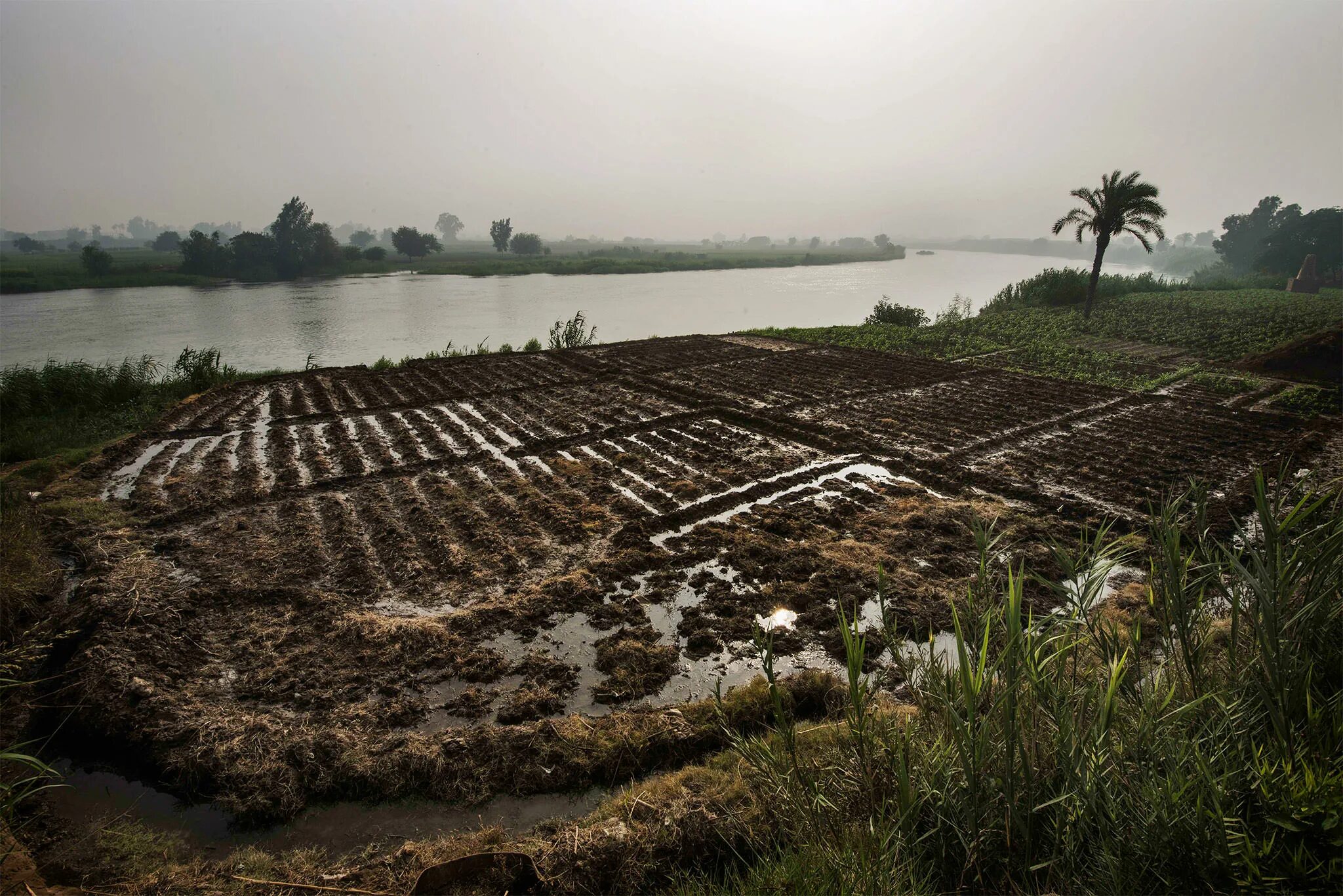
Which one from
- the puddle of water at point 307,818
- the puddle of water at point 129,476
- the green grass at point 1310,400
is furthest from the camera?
the green grass at point 1310,400

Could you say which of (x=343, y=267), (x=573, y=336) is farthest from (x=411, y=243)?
(x=573, y=336)

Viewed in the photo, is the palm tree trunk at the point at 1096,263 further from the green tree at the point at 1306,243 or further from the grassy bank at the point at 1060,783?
the green tree at the point at 1306,243

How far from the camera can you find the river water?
17.8 m

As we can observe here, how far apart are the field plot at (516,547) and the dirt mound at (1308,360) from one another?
416 cm

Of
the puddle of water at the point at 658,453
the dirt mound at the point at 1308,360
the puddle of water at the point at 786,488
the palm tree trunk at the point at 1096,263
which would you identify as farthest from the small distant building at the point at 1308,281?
the puddle of water at the point at 658,453

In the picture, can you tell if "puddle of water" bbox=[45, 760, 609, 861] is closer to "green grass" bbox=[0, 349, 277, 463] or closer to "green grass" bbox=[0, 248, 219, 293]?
"green grass" bbox=[0, 349, 277, 463]

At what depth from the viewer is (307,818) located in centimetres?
325

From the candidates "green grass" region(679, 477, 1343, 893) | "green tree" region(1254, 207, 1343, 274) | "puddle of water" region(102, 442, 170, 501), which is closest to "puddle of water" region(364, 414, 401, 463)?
"puddle of water" region(102, 442, 170, 501)

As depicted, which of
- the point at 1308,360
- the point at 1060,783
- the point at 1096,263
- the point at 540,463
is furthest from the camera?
the point at 1096,263

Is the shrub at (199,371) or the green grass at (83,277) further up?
the green grass at (83,277)

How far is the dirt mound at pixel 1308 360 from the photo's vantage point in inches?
491

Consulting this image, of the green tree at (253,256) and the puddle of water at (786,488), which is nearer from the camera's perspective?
the puddle of water at (786,488)

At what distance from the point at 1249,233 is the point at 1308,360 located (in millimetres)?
57753

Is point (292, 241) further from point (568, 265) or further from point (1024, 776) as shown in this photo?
point (1024, 776)
